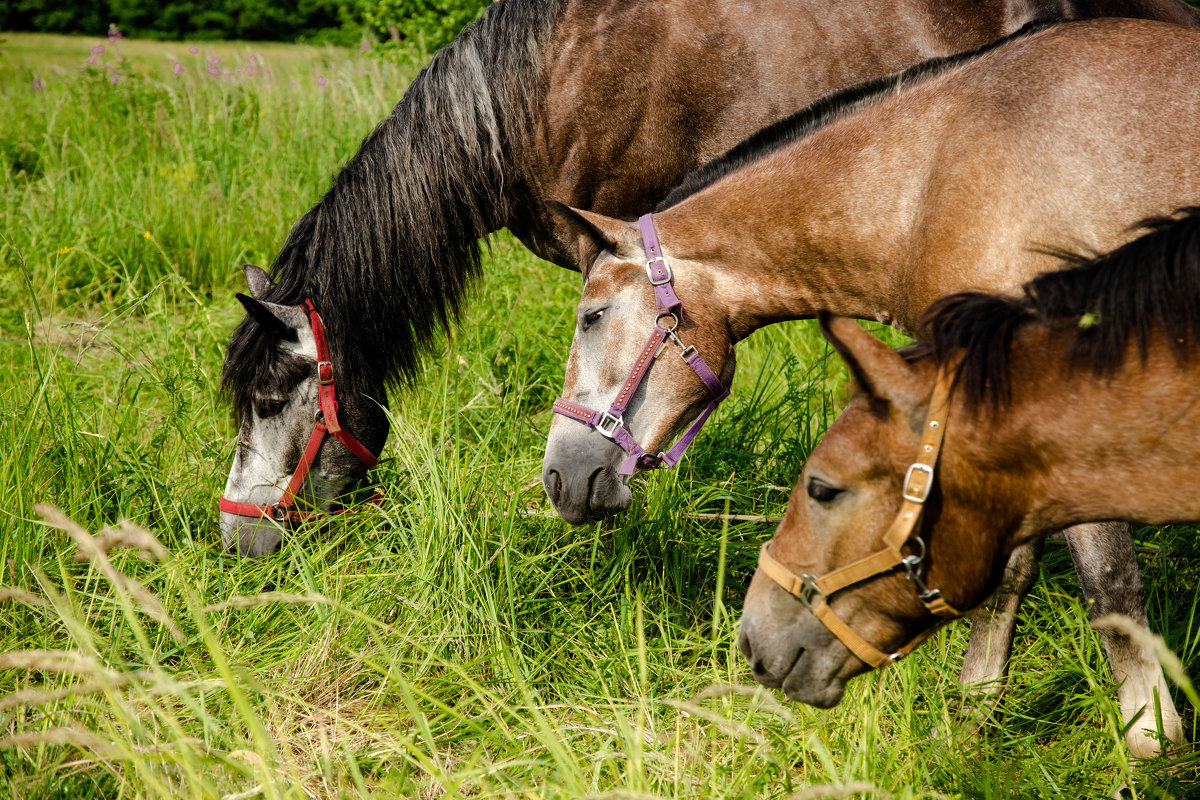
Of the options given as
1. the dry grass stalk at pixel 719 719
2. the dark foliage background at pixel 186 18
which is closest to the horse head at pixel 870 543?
the dry grass stalk at pixel 719 719

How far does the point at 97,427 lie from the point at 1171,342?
3.93 m

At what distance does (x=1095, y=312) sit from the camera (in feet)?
5.64

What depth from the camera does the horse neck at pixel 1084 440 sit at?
1.67 metres

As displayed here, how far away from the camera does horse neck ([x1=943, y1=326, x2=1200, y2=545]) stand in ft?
5.48

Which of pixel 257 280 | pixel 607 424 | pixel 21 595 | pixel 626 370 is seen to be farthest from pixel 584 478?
pixel 257 280

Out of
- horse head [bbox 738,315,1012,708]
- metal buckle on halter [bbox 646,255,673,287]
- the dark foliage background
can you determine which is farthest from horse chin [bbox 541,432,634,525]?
the dark foliage background

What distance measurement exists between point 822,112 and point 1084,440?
1.68 m

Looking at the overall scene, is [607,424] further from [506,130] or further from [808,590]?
[506,130]

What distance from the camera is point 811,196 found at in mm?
2881

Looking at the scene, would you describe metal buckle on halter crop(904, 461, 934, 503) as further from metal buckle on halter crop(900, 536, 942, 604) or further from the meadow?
the meadow

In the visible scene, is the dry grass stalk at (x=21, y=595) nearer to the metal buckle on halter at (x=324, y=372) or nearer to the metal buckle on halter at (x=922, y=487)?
the metal buckle on halter at (x=324, y=372)

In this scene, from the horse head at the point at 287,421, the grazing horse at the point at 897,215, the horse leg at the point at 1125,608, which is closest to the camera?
the grazing horse at the point at 897,215

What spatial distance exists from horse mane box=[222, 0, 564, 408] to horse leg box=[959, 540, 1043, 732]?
2392mm

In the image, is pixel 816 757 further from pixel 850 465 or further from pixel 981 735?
pixel 850 465
